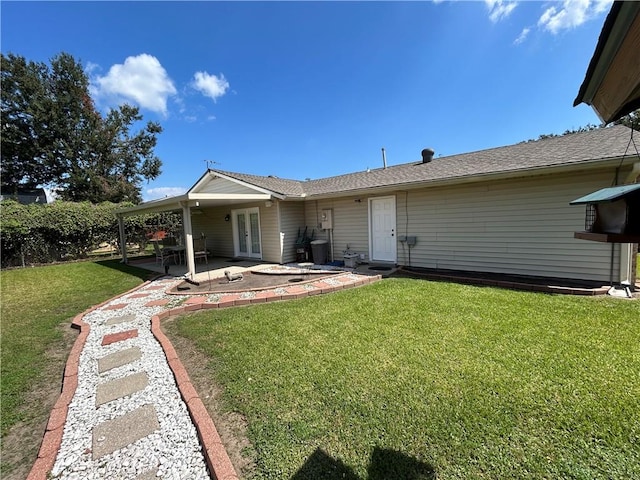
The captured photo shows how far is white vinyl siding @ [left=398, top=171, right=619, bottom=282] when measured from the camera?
19.3ft

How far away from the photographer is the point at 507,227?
22.1ft

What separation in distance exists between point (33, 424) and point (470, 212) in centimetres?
851

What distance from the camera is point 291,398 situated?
8.61 feet

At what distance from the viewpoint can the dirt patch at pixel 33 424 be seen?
6.82 feet

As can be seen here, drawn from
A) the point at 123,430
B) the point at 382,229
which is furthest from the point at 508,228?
the point at 123,430

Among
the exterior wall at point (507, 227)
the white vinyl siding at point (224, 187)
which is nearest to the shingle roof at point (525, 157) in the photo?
the exterior wall at point (507, 227)

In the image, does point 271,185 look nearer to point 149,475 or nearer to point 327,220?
point 327,220

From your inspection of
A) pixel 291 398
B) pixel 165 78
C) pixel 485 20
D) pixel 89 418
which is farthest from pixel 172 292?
pixel 165 78

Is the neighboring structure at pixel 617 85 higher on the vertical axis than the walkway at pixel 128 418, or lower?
higher

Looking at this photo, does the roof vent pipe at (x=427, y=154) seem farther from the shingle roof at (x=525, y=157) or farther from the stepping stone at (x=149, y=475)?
the stepping stone at (x=149, y=475)

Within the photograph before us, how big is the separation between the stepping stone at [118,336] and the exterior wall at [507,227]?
699 cm

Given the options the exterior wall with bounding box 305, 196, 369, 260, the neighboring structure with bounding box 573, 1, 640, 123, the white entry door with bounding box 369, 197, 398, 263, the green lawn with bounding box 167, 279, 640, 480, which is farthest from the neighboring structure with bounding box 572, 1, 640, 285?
the exterior wall with bounding box 305, 196, 369, 260

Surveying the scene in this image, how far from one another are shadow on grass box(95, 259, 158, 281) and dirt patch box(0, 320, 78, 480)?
538 cm

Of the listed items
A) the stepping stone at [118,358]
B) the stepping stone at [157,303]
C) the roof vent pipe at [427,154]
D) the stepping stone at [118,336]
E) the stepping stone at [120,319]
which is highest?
the roof vent pipe at [427,154]
